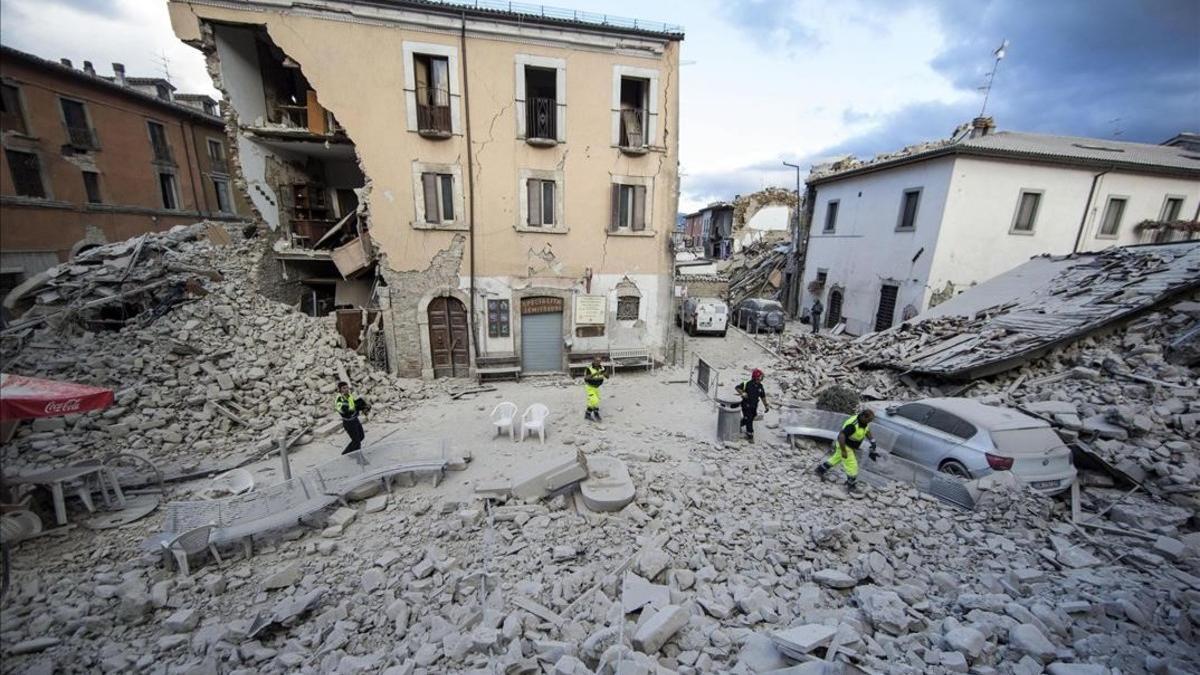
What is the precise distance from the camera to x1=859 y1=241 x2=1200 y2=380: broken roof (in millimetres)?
10281

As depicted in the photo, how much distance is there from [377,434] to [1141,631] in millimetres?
11944

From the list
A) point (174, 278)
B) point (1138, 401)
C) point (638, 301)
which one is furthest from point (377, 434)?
point (1138, 401)

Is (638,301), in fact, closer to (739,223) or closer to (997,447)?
(997,447)

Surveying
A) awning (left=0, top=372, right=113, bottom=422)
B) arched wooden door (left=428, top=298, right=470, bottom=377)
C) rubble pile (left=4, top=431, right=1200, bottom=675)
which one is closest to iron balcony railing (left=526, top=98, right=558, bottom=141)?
arched wooden door (left=428, top=298, right=470, bottom=377)

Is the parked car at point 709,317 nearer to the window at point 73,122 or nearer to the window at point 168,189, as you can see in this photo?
the window at point 73,122

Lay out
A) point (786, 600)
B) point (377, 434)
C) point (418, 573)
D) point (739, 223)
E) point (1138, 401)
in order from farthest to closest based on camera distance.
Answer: point (739, 223), point (377, 434), point (1138, 401), point (418, 573), point (786, 600)

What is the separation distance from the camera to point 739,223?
34.9m

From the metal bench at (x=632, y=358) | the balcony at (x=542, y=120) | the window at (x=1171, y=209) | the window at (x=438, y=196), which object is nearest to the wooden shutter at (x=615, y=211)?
the balcony at (x=542, y=120)

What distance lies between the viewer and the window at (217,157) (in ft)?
73.3

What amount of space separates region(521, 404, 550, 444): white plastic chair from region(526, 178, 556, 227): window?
262 inches

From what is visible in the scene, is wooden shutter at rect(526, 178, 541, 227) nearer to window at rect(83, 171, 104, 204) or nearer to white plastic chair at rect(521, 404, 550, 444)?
white plastic chair at rect(521, 404, 550, 444)

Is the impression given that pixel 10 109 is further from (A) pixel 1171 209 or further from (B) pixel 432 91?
(A) pixel 1171 209

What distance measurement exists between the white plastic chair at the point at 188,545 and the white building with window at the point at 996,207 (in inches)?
830

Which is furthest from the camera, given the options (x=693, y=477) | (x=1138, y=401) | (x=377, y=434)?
(x=377, y=434)
